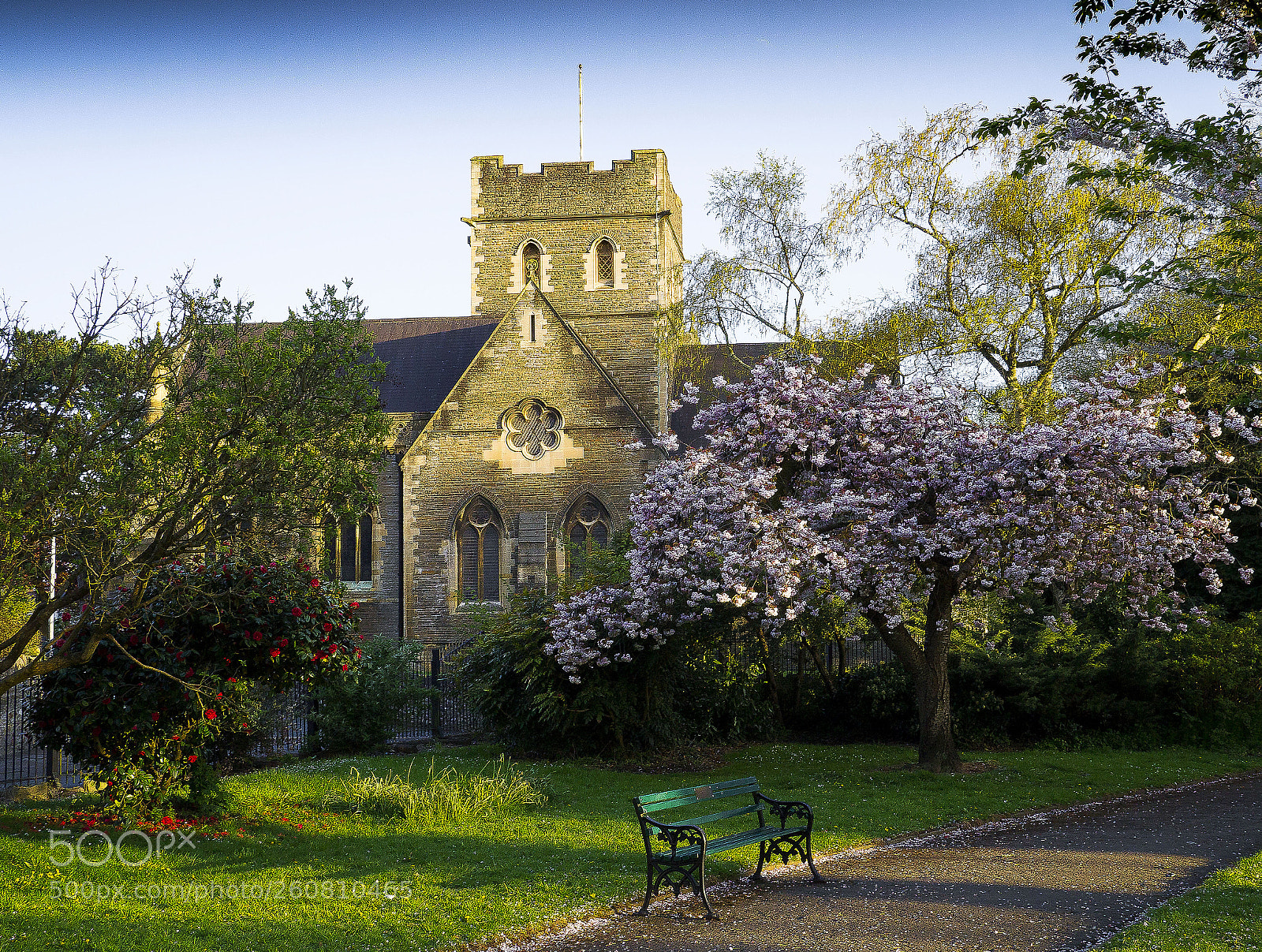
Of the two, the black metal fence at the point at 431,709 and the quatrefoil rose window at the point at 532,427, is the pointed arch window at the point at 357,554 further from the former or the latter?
the black metal fence at the point at 431,709

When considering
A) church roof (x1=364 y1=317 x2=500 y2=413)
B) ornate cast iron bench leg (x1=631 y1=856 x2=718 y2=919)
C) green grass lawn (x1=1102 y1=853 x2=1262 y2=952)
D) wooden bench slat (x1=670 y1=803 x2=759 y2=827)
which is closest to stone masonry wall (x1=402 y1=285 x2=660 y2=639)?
church roof (x1=364 y1=317 x2=500 y2=413)

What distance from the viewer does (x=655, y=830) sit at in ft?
34.0

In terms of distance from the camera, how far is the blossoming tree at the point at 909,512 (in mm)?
12602

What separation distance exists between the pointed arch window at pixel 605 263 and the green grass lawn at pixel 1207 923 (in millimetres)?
28499

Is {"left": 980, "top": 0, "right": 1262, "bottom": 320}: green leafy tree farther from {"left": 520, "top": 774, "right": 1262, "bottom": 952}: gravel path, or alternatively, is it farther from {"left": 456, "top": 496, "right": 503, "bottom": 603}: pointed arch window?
{"left": 456, "top": 496, "right": 503, "bottom": 603}: pointed arch window

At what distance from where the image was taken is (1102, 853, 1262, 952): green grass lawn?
686 cm

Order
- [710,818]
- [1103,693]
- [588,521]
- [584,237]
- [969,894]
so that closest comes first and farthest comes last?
[969,894]
[710,818]
[1103,693]
[588,521]
[584,237]

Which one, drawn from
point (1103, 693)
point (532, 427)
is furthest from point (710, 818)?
point (532, 427)

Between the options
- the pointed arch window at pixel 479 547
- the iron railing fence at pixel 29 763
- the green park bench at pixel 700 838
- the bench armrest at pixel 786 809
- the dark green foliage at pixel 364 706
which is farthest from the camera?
the pointed arch window at pixel 479 547

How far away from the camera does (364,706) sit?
17797 millimetres

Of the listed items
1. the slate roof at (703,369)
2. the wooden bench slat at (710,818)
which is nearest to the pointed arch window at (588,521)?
the slate roof at (703,369)

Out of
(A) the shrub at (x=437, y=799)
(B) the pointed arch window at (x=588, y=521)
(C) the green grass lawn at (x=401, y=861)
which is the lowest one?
(C) the green grass lawn at (x=401, y=861)

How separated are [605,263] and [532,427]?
25.9 ft

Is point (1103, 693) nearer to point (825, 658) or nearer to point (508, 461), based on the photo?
point (825, 658)
